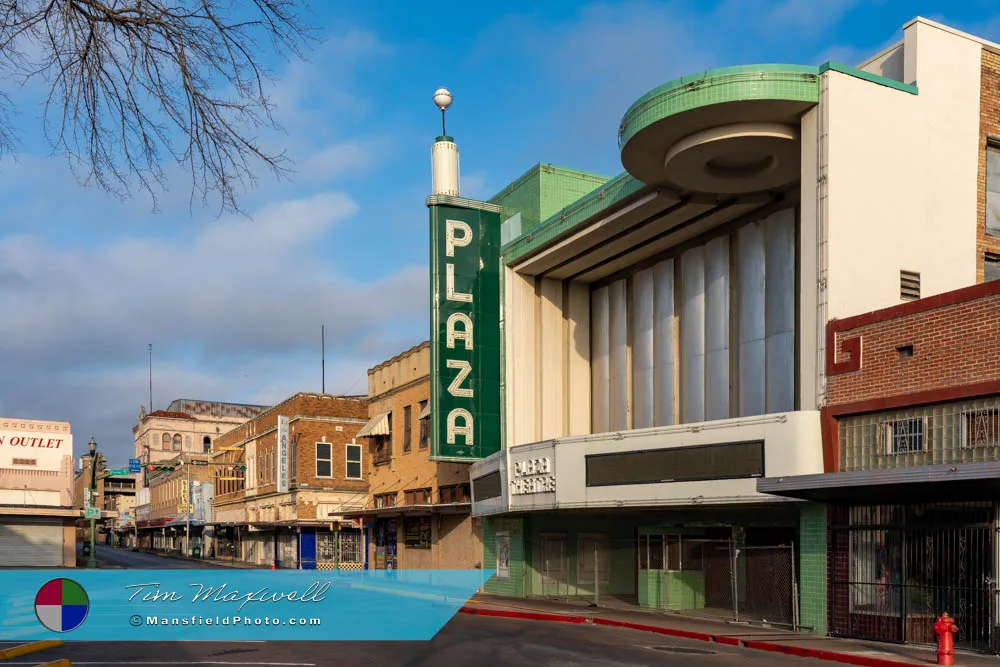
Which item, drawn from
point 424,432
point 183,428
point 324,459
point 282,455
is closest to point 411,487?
point 424,432

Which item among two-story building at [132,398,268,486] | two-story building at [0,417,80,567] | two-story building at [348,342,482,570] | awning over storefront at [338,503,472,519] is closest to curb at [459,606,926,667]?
awning over storefront at [338,503,472,519]

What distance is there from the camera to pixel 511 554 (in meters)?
35.3

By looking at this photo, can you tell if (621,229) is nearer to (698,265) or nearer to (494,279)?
(698,265)

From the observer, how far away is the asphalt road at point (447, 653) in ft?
54.5

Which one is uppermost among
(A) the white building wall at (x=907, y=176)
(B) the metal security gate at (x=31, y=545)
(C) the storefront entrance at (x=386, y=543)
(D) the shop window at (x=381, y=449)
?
(A) the white building wall at (x=907, y=176)

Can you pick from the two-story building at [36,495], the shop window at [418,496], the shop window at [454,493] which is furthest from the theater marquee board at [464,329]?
the two-story building at [36,495]

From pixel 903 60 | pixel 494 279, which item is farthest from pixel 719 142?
pixel 494 279

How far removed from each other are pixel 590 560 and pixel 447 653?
17017 mm

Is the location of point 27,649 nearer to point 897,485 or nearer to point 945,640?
point 945,640

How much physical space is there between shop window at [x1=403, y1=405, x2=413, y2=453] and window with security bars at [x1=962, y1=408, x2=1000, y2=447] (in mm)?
30620

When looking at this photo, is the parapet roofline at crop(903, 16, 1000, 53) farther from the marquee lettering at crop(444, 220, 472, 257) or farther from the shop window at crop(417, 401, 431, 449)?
the shop window at crop(417, 401, 431, 449)

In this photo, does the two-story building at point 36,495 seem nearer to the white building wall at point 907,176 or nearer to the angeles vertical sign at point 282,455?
the angeles vertical sign at point 282,455

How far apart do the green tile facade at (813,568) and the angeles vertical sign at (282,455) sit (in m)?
42.6

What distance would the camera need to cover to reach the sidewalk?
1756 centimetres
